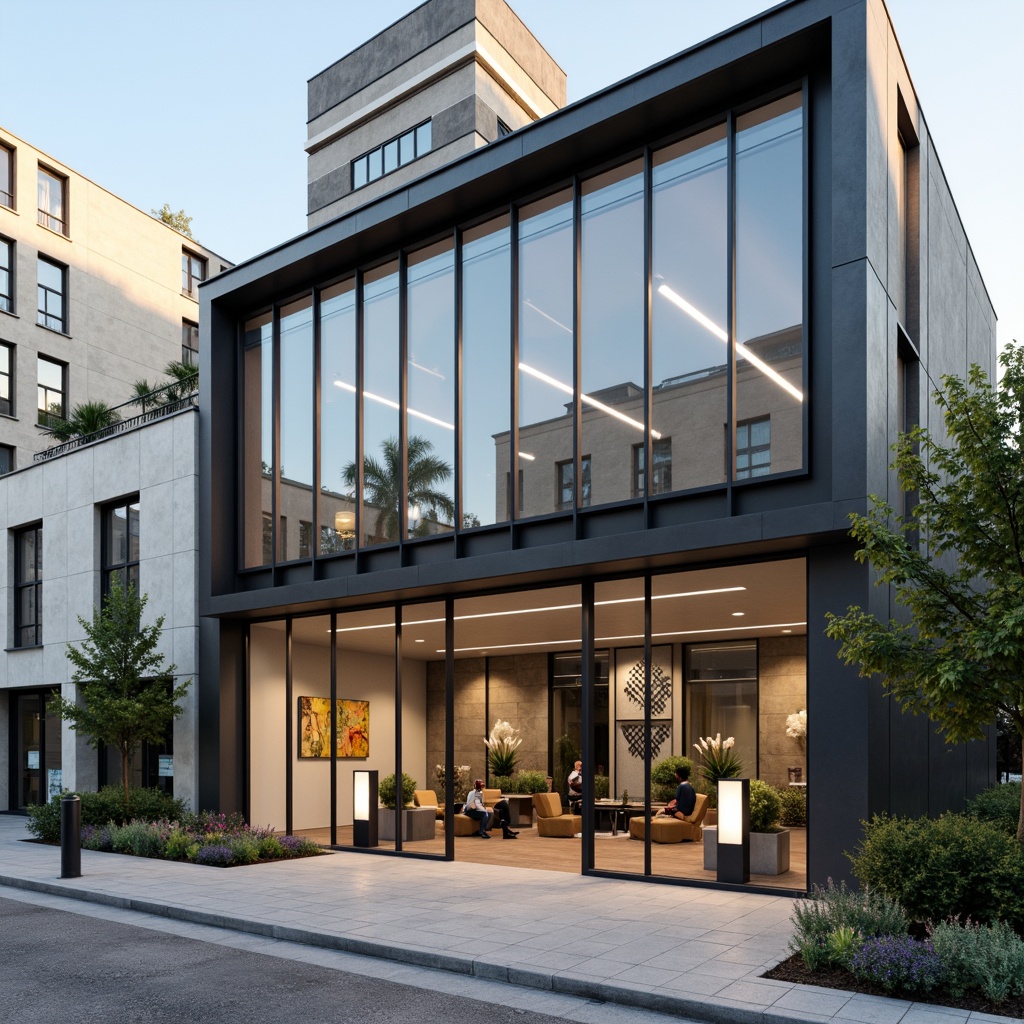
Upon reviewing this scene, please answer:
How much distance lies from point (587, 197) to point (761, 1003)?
38.9ft

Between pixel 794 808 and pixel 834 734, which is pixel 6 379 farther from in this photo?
pixel 834 734

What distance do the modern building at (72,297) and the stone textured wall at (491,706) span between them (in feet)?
54.8

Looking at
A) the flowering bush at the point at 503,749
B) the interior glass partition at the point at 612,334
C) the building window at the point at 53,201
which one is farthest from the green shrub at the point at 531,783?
the building window at the point at 53,201

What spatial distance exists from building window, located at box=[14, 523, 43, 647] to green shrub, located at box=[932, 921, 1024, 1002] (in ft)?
80.8

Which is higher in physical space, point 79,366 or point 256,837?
point 79,366

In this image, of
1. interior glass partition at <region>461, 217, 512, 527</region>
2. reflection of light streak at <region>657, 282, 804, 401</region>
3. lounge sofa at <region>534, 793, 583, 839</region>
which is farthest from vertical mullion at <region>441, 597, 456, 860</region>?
reflection of light streak at <region>657, 282, 804, 401</region>

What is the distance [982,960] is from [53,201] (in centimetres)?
3764

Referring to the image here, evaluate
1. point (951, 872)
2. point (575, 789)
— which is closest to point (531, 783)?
point (575, 789)

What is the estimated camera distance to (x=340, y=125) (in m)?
37.2

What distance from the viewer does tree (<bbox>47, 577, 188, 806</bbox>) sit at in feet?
67.9

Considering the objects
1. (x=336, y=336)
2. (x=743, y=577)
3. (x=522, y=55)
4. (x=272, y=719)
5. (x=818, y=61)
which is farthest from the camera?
(x=522, y=55)

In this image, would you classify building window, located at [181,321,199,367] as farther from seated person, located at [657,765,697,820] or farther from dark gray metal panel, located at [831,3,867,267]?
dark gray metal panel, located at [831,3,867,267]

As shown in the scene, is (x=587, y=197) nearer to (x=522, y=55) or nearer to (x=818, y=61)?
(x=818, y=61)

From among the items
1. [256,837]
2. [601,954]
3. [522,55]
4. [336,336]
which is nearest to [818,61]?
[336,336]
